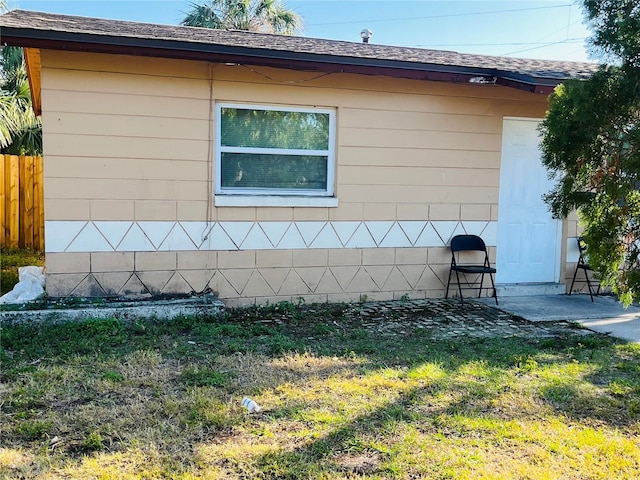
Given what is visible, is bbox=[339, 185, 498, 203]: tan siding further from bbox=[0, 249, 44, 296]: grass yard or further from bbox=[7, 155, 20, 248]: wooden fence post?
bbox=[7, 155, 20, 248]: wooden fence post

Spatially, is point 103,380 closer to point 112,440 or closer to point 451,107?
point 112,440

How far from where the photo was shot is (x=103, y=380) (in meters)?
4.12

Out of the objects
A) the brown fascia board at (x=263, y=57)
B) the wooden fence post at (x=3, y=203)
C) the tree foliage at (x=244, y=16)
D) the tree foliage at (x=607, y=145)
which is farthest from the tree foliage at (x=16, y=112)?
the tree foliage at (x=607, y=145)

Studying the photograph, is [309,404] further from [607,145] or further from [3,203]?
[3,203]

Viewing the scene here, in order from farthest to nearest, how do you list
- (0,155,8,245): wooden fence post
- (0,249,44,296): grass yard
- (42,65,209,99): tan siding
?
(0,155,8,245): wooden fence post
(0,249,44,296): grass yard
(42,65,209,99): tan siding

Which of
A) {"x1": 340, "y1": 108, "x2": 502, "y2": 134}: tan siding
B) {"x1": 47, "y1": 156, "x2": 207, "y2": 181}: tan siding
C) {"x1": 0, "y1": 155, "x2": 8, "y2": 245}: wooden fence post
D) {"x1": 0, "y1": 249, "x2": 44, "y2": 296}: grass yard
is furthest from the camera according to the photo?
{"x1": 0, "y1": 155, "x2": 8, "y2": 245}: wooden fence post

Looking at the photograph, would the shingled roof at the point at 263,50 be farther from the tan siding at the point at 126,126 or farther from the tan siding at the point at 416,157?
the tan siding at the point at 416,157

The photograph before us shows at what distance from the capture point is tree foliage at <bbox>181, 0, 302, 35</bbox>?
19.7 meters

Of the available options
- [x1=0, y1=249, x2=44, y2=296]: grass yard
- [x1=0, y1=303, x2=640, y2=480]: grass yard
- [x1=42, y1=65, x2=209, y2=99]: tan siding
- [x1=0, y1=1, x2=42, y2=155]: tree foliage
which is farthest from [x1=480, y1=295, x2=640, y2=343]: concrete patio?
[x1=0, y1=1, x2=42, y2=155]: tree foliage

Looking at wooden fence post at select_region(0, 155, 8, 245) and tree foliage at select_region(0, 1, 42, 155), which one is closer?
wooden fence post at select_region(0, 155, 8, 245)

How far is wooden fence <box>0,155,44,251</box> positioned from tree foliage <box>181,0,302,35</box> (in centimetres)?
1000

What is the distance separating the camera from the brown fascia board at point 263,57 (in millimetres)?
5645

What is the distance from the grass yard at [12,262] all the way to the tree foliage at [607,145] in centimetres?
686

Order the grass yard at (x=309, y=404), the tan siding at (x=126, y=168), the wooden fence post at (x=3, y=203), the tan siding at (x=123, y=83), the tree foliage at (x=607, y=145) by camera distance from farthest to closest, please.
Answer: the wooden fence post at (x=3, y=203)
the tan siding at (x=126, y=168)
the tan siding at (x=123, y=83)
the tree foliage at (x=607, y=145)
the grass yard at (x=309, y=404)
